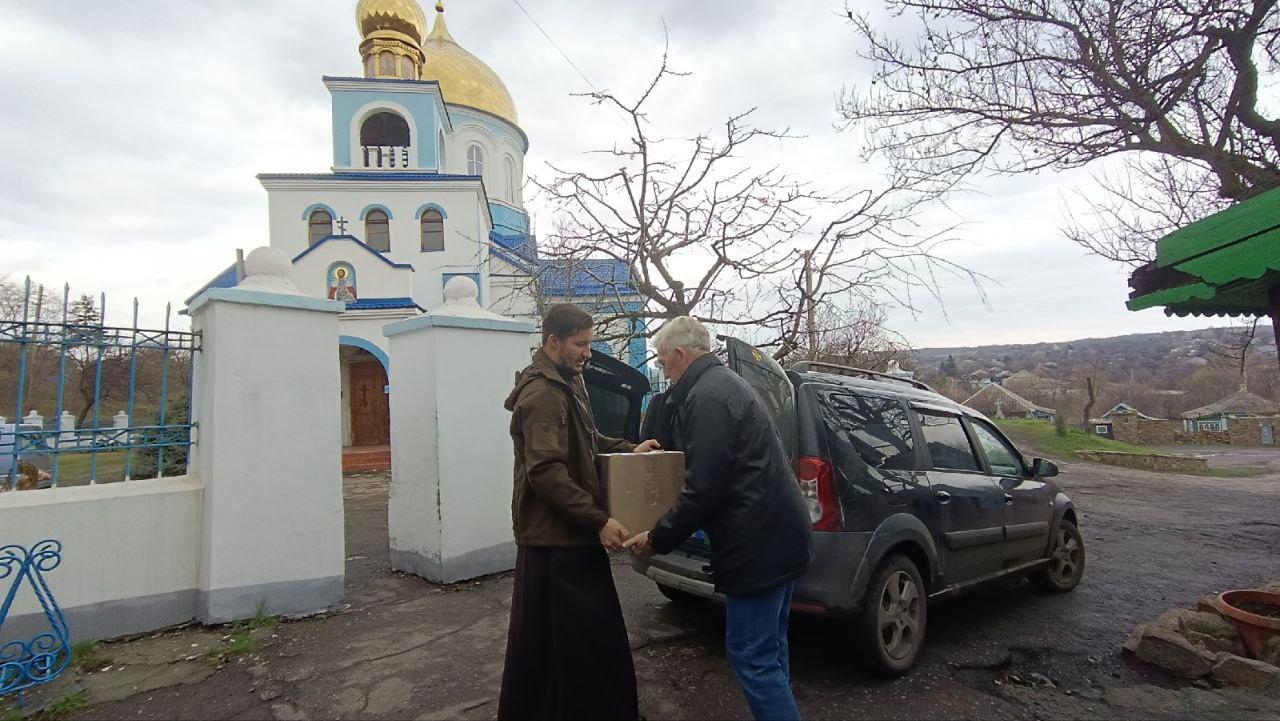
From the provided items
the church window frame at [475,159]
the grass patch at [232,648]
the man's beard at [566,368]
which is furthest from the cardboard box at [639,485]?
the church window frame at [475,159]

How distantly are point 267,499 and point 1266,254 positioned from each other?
6.08 m

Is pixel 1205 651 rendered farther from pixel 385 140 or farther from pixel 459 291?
pixel 385 140

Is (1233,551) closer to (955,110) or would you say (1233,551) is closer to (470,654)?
(955,110)

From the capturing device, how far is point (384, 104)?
21.7 metres

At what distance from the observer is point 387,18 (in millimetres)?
23125

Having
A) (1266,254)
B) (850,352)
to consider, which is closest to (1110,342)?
(850,352)

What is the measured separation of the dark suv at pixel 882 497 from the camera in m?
3.45

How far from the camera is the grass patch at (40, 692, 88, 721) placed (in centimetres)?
308

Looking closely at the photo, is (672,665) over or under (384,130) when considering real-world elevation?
under

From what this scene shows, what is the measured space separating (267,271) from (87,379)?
1347 mm

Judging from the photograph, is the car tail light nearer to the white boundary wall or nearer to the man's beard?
the man's beard

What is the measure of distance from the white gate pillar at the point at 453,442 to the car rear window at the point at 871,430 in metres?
2.92

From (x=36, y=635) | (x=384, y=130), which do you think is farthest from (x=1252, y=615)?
(x=384, y=130)

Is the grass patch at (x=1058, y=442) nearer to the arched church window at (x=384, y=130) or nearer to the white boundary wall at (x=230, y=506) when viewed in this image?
the white boundary wall at (x=230, y=506)
